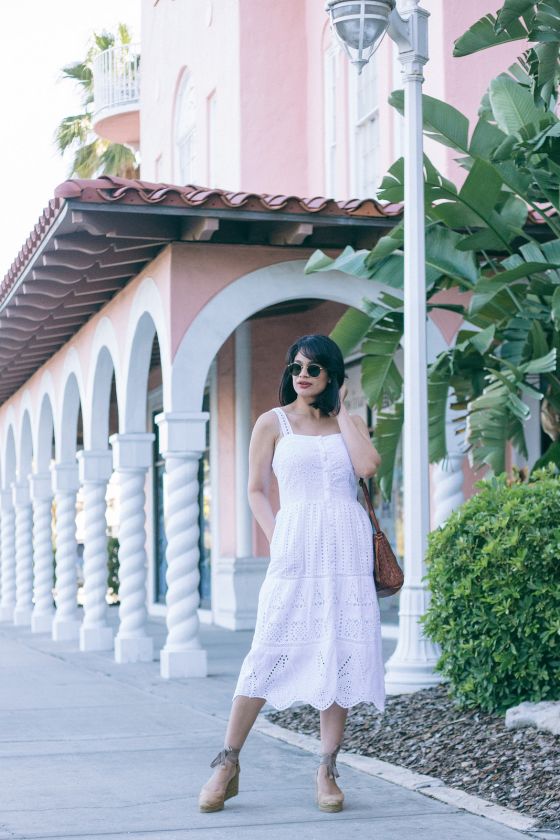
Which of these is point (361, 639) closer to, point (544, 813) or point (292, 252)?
point (544, 813)

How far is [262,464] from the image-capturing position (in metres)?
5.62

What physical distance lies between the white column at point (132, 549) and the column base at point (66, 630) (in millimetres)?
3629

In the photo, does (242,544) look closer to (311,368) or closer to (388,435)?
(388,435)

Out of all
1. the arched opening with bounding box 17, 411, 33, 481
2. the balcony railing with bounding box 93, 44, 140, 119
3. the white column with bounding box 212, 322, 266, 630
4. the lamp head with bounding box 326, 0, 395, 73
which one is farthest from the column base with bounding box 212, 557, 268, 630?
the balcony railing with bounding box 93, 44, 140, 119

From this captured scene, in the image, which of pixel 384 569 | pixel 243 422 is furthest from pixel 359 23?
pixel 243 422

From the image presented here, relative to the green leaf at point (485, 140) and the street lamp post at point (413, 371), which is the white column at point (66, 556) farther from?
the green leaf at point (485, 140)

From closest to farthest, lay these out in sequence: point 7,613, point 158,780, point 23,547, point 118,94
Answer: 1. point 158,780
2. point 23,547
3. point 7,613
4. point 118,94

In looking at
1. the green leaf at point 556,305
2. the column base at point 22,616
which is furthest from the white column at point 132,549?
the column base at point 22,616

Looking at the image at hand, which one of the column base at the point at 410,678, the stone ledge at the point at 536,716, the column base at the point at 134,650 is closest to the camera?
the stone ledge at the point at 536,716

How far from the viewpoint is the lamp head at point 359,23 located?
830 cm

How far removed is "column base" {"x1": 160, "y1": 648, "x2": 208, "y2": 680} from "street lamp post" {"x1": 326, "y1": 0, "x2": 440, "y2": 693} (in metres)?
3.03

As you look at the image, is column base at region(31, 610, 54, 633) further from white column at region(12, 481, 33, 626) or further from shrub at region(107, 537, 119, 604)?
shrub at region(107, 537, 119, 604)

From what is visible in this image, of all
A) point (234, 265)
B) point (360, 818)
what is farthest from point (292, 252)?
point (360, 818)

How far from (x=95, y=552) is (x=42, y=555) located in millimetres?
4773
